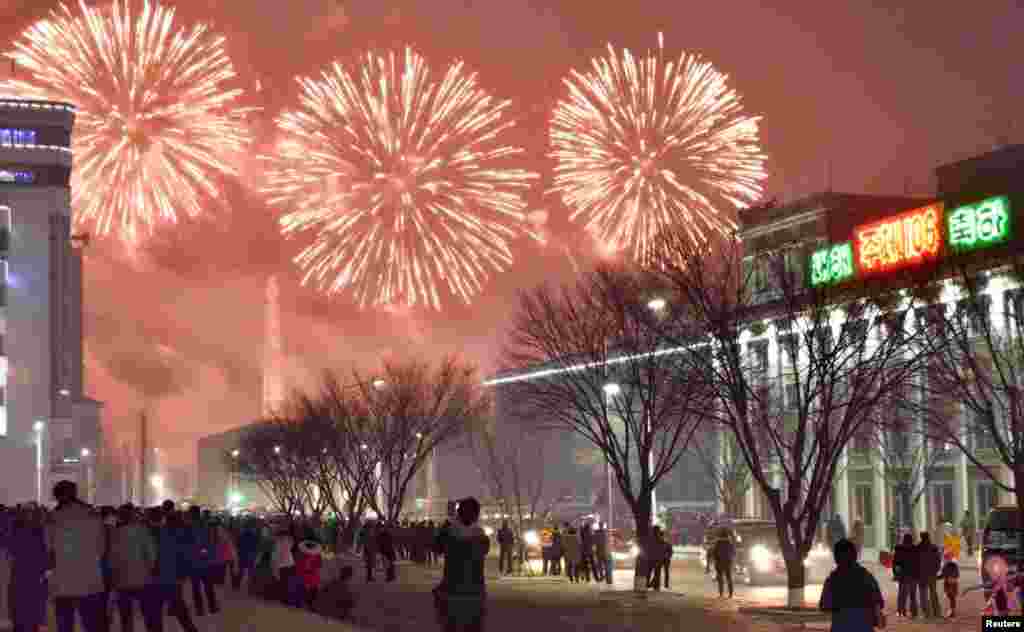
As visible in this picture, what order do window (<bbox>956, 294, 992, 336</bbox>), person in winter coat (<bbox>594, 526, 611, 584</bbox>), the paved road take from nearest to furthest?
the paved road < window (<bbox>956, 294, 992, 336</bbox>) < person in winter coat (<bbox>594, 526, 611, 584</bbox>)

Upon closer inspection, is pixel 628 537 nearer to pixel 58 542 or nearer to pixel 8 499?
pixel 58 542

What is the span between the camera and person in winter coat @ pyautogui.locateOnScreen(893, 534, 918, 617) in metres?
32.4

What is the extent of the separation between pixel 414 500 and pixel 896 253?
92.7 metres

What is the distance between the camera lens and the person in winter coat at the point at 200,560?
88.7 ft

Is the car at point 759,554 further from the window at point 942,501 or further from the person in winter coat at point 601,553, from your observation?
the window at point 942,501

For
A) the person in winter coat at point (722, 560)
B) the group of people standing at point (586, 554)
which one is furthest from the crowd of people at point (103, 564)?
the group of people standing at point (586, 554)

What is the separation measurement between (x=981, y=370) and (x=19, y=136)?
100621 millimetres

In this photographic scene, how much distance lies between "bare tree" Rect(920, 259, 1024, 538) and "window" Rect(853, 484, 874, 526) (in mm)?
10064

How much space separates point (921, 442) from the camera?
71312 millimetres

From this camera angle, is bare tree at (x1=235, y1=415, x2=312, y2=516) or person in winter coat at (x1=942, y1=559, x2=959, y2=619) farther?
bare tree at (x1=235, y1=415, x2=312, y2=516)

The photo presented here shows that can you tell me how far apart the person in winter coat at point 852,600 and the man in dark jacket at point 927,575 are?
18.7m

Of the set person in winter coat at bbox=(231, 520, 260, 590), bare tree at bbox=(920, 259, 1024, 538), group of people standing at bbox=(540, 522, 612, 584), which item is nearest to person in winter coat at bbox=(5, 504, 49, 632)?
person in winter coat at bbox=(231, 520, 260, 590)

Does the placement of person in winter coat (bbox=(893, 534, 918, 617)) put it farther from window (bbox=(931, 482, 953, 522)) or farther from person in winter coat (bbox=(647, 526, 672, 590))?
window (bbox=(931, 482, 953, 522))

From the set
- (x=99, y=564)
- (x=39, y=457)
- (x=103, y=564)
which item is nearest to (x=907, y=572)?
(x=103, y=564)
